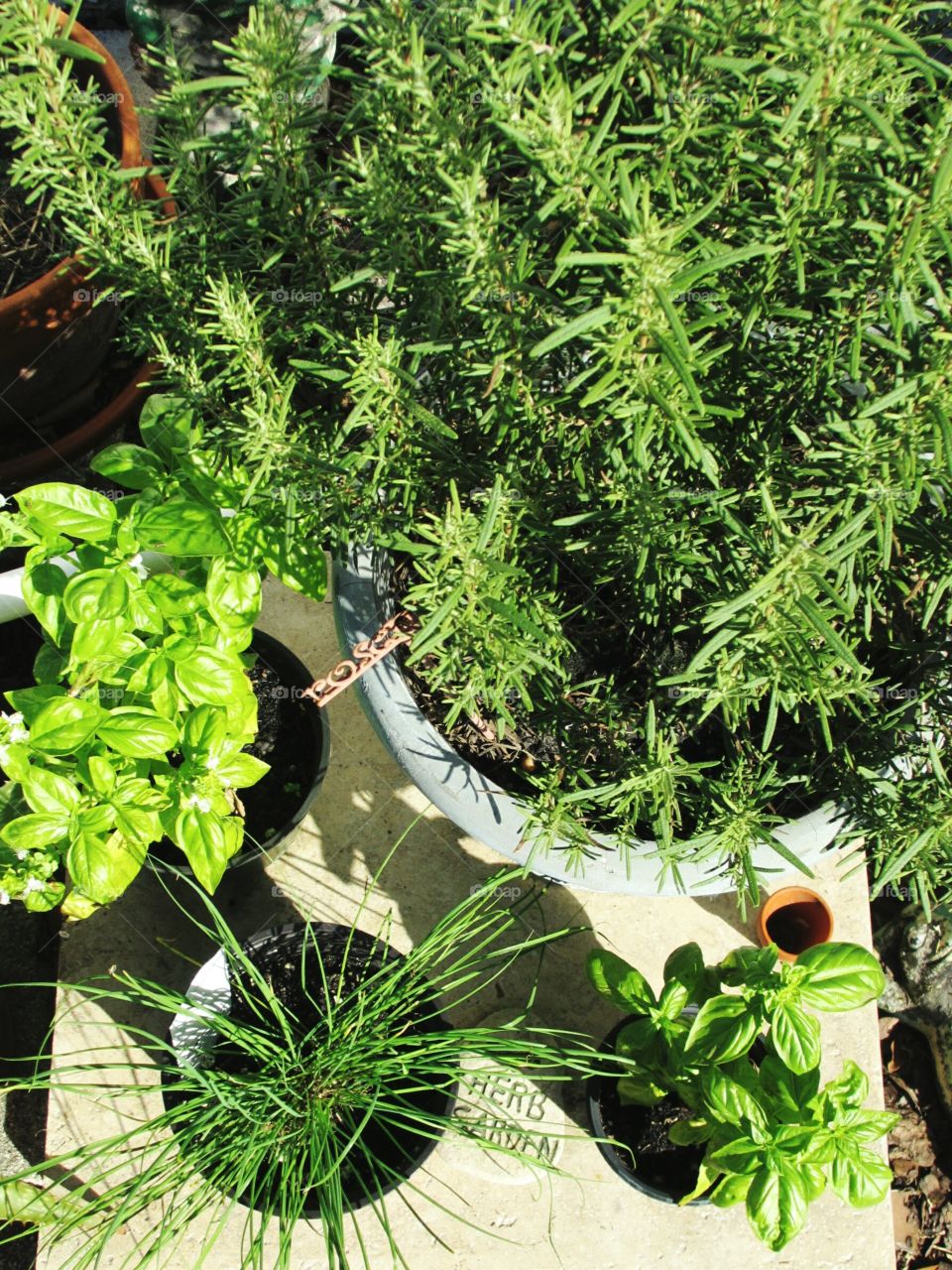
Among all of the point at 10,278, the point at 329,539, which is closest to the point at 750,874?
the point at 329,539

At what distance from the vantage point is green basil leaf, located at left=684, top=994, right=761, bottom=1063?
1371 millimetres

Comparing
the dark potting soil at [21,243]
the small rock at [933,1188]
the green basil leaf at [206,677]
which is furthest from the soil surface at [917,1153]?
the dark potting soil at [21,243]

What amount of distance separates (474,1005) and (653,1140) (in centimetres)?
37

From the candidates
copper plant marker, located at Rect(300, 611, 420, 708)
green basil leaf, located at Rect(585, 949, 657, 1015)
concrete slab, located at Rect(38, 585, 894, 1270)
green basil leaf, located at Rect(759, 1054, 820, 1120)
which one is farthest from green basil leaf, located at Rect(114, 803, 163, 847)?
green basil leaf, located at Rect(759, 1054, 820, 1120)

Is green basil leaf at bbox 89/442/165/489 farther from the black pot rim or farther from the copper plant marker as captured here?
the black pot rim

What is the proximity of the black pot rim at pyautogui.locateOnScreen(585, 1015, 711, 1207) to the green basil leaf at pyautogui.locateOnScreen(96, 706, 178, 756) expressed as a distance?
2.52 feet

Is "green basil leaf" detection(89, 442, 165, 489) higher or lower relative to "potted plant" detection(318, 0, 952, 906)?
lower

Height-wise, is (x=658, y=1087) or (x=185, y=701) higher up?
(x=185, y=701)

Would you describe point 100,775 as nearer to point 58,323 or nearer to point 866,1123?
point 58,323

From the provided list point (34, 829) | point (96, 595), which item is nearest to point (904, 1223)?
point (34, 829)

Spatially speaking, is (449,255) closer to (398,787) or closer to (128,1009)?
(398,787)

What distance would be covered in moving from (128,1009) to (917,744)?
1.32 m

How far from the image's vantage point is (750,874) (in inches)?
51.8

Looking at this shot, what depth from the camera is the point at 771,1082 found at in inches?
56.5
